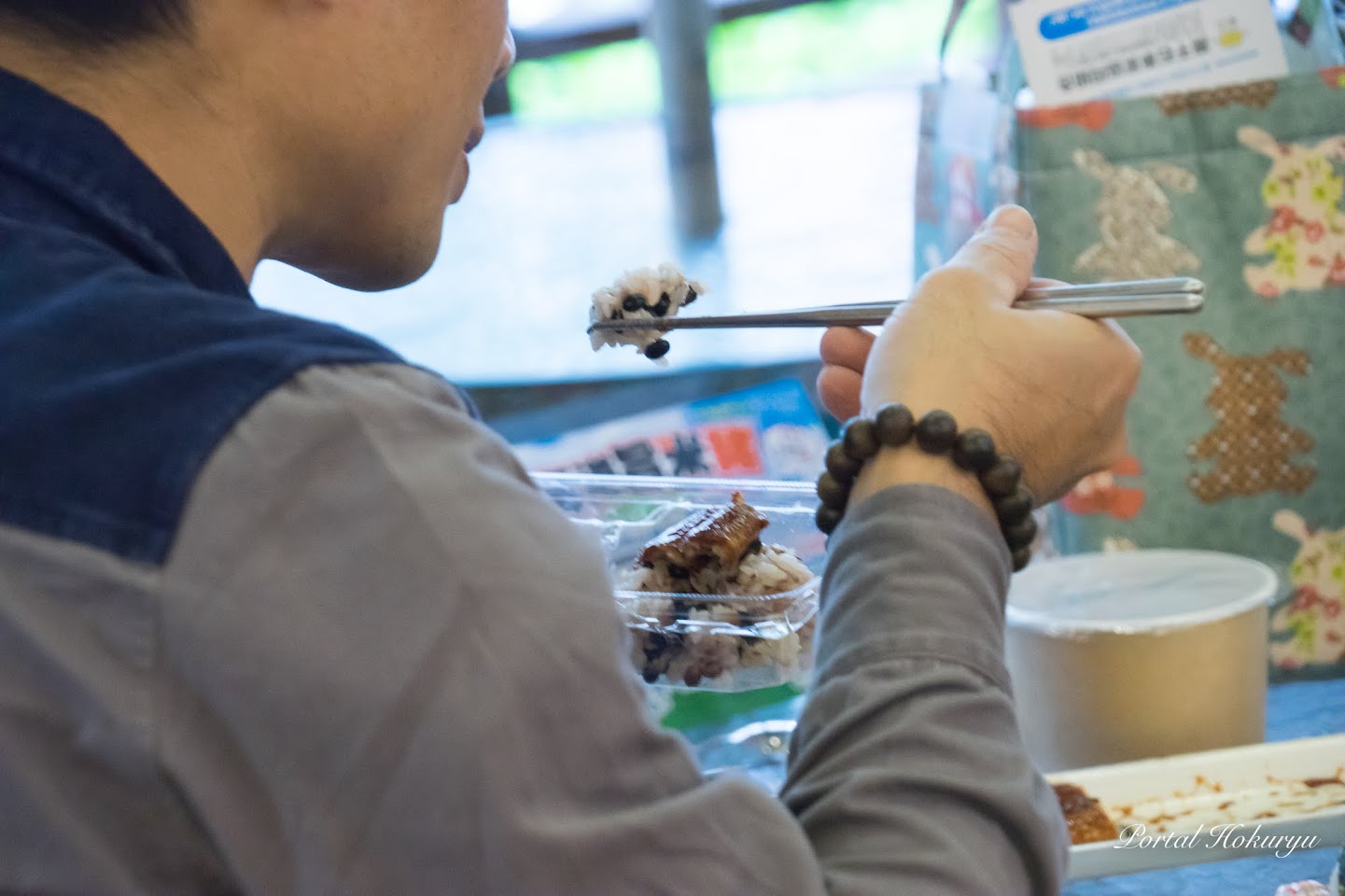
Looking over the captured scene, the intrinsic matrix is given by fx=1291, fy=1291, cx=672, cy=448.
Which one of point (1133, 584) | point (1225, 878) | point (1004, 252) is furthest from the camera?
point (1133, 584)

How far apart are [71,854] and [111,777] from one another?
0.03 m

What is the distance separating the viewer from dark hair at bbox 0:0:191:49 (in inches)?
21.1

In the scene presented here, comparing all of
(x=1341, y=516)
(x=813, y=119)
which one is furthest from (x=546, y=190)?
(x=1341, y=516)

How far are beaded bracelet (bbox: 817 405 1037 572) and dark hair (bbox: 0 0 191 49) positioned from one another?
14.0 inches

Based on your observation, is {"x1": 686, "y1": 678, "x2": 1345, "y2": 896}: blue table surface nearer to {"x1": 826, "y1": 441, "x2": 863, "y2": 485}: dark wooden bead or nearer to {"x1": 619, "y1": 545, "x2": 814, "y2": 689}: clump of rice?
{"x1": 619, "y1": 545, "x2": 814, "y2": 689}: clump of rice

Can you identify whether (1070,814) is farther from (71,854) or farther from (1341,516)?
(71,854)

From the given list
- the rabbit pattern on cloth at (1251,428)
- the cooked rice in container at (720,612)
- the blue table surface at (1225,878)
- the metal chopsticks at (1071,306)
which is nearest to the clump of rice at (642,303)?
the metal chopsticks at (1071,306)

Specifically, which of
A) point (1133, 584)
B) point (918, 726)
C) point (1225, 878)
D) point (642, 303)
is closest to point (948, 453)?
point (918, 726)

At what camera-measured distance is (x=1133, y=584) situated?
112 centimetres

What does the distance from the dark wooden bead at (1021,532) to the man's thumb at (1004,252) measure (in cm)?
14

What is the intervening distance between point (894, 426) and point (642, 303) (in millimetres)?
342

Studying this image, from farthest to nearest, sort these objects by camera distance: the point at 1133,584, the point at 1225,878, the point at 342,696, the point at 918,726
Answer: the point at 1133,584 → the point at 1225,878 → the point at 918,726 → the point at 342,696

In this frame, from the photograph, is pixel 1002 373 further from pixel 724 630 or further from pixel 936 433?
pixel 724 630

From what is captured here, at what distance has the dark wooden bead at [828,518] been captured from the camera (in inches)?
25.5
